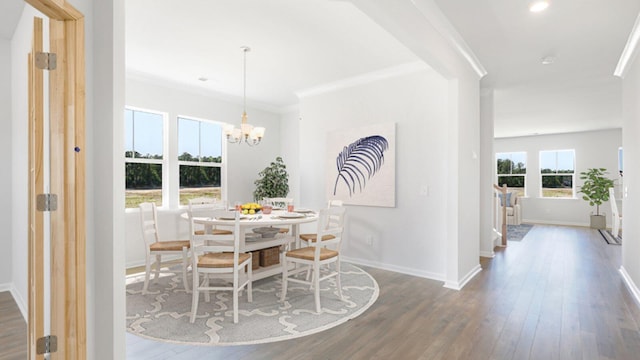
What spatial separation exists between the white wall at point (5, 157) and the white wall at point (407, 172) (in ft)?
12.4

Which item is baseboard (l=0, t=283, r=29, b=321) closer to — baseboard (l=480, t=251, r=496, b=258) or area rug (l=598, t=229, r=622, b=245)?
baseboard (l=480, t=251, r=496, b=258)

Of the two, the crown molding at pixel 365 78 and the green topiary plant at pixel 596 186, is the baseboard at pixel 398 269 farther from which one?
the green topiary plant at pixel 596 186

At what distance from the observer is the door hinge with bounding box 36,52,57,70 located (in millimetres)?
1573

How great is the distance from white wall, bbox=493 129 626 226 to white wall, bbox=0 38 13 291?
11657mm

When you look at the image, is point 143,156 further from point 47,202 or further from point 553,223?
point 553,223

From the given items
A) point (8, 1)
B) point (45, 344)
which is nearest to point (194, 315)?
point (45, 344)

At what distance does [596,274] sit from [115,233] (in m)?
5.55

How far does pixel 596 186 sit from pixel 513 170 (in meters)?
2.22

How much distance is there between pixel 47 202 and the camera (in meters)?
1.62

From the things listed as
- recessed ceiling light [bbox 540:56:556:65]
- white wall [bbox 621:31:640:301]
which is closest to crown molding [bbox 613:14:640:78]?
white wall [bbox 621:31:640:301]

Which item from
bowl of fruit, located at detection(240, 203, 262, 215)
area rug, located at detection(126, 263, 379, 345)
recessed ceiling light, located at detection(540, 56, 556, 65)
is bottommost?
area rug, located at detection(126, 263, 379, 345)

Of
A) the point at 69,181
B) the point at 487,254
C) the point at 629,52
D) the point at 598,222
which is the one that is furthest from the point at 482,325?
the point at 598,222

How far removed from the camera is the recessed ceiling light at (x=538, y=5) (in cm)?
269

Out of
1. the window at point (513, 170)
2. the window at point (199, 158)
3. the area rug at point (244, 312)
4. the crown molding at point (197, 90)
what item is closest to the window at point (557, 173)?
the window at point (513, 170)
